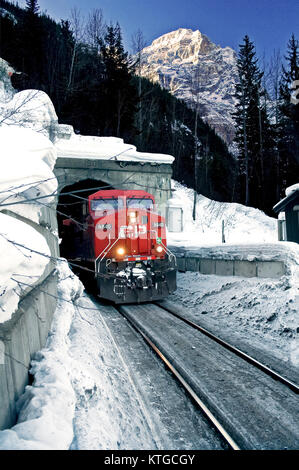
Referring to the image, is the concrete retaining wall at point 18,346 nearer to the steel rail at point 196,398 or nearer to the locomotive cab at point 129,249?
the steel rail at point 196,398

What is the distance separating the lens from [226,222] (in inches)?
901

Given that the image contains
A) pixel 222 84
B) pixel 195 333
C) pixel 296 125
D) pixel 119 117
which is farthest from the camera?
pixel 222 84

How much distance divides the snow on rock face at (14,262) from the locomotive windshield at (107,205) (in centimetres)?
705

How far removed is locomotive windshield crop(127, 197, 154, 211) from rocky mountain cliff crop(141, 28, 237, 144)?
38457mm

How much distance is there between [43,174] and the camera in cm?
320

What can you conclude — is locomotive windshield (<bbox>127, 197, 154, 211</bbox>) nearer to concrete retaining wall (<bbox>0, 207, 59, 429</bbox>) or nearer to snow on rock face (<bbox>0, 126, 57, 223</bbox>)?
snow on rock face (<bbox>0, 126, 57, 223</bbox>)

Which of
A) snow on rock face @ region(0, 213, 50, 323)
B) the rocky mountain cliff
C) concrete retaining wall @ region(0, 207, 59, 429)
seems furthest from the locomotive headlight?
the rocky mountain cliff

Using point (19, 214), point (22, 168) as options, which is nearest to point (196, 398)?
point (19, 214)

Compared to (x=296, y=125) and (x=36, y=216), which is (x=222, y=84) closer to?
(x=296, y=125)

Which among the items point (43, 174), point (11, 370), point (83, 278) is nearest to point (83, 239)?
point (83, 278)

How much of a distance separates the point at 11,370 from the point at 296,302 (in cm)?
633

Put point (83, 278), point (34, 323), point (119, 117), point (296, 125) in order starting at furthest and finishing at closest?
point (296, 125)
point (119, 117)
point (83, 278)
point (34, 323)

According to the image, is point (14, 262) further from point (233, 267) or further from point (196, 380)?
point (233, 267)

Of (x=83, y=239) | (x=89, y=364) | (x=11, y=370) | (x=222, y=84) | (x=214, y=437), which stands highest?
(x=222, y=84)
